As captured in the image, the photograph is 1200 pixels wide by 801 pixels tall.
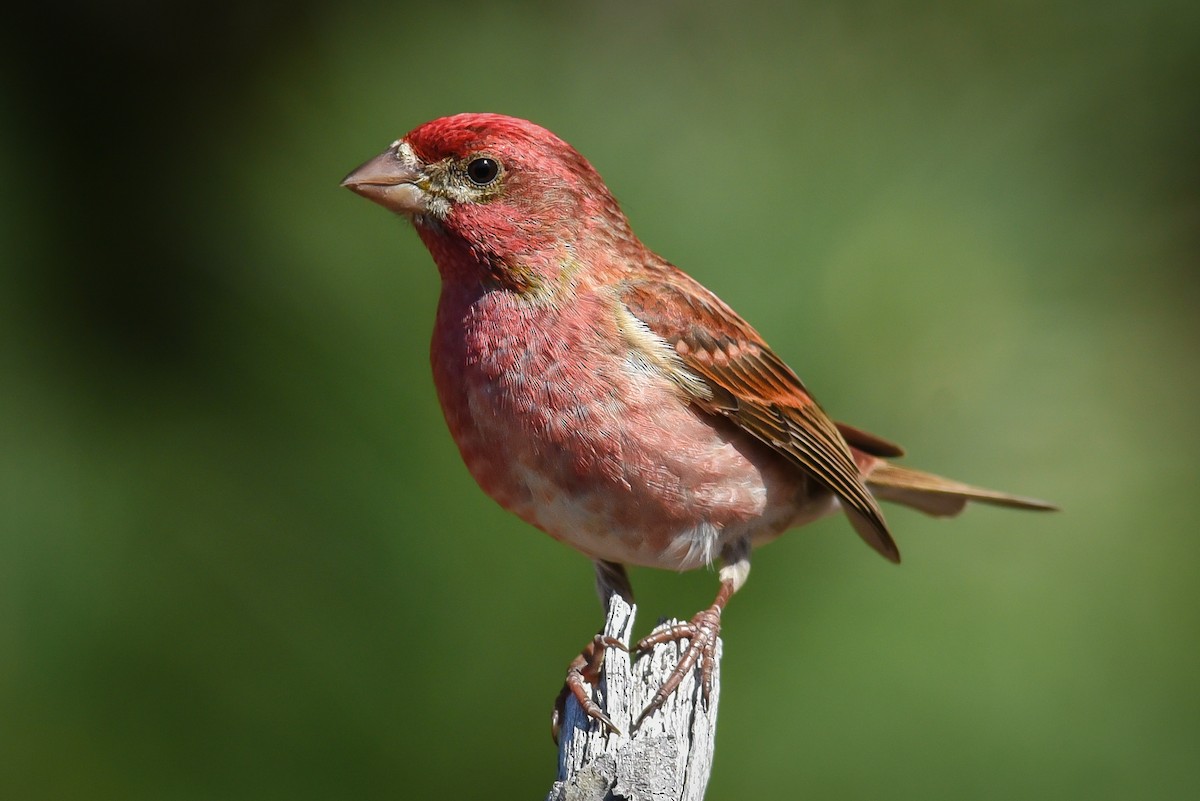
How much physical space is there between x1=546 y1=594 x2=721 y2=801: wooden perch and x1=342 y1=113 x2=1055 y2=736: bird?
0.11 metres

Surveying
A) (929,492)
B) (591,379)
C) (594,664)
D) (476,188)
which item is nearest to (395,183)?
(476,188)

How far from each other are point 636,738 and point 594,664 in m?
0.69

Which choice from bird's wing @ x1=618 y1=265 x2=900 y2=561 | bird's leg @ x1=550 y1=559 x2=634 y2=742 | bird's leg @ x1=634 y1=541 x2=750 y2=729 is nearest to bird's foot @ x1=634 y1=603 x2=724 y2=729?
bird's leg @ x1=634 y1=541 x2=750 y2=729

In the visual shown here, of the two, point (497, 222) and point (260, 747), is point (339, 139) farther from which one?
point (260, 747)

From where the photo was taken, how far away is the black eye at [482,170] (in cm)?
363

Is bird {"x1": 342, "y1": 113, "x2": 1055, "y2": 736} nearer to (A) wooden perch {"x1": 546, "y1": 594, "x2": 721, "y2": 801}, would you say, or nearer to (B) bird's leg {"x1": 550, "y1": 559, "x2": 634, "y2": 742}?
(B) bird's leg {"x1": 550, "y1": 559, "x2": 634, "y2": 742}

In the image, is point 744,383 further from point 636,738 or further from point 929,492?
point 636,738

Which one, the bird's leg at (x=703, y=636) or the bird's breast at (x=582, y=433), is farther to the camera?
the bird's breast at (x=582, y=433)

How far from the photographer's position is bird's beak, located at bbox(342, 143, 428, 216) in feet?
11.8

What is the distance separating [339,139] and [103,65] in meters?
1.29

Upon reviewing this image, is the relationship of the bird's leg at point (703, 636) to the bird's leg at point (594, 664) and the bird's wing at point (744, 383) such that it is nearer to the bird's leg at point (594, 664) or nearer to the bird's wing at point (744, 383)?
the bird's leg at point (594, 664)

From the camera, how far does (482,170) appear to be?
3639 mm

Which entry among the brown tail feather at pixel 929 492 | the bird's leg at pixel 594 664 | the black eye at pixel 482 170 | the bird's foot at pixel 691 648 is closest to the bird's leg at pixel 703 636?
the bird's foot at pixel 691 648

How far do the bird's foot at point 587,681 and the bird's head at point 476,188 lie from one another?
1.02m
